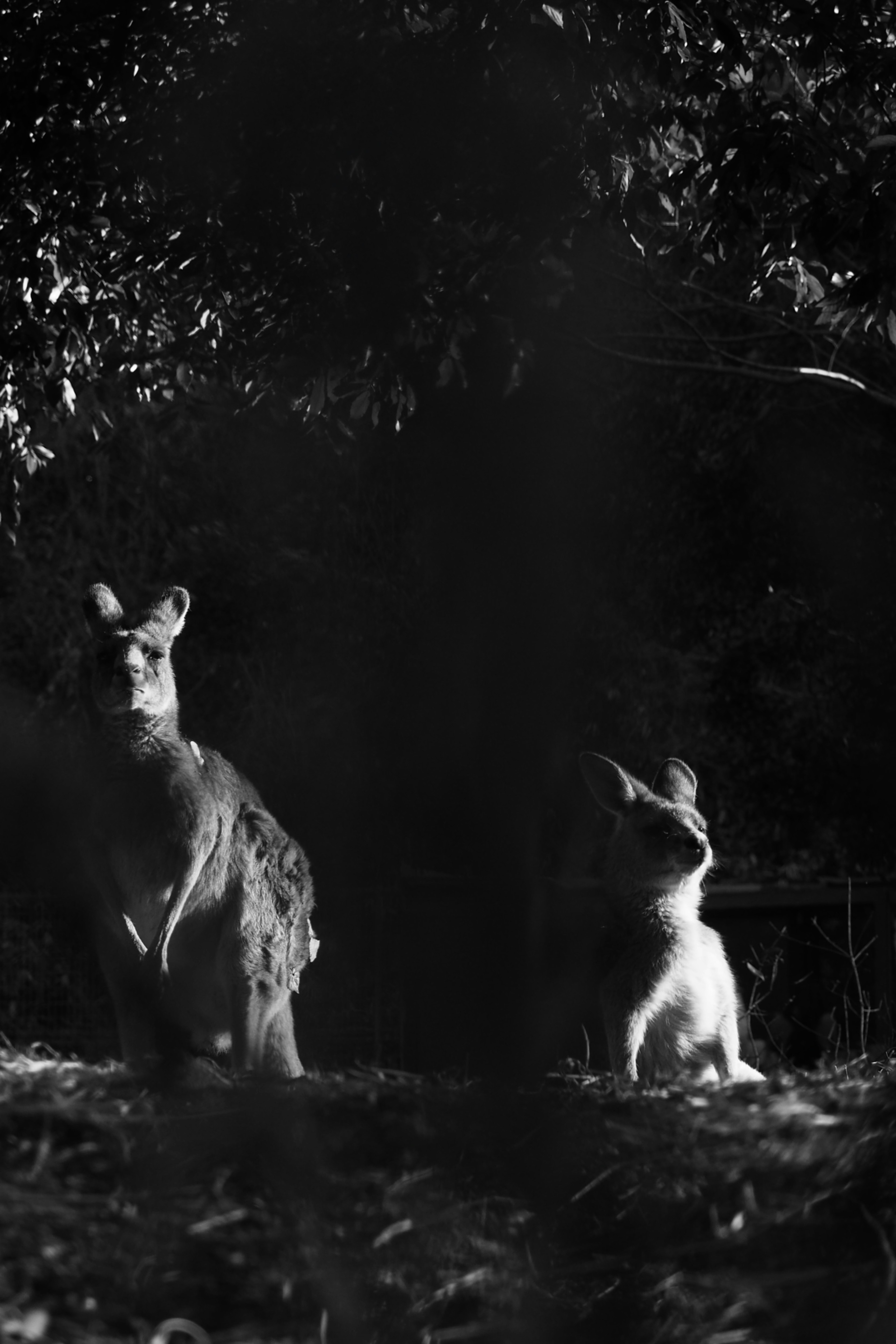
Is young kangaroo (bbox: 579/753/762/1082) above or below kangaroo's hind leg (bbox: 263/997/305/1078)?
below

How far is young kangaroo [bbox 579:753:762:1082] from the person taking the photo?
5.74 meters

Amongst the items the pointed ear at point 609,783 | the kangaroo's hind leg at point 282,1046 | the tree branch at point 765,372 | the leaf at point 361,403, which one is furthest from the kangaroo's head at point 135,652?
the tree branch at point 765,372

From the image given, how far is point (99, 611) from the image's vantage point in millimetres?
5969

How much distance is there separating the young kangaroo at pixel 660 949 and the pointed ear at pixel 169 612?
172cm

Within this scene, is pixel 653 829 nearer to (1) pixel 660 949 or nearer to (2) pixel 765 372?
(1) pixel 660 949

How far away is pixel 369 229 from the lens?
6.94 meters

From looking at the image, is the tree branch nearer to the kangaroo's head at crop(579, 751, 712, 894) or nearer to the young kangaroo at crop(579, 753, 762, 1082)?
the kangaroo's head at crop(579, 751, 712, 894)

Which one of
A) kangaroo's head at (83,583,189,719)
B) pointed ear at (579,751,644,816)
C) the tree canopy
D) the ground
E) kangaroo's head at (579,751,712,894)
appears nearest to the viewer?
the ground

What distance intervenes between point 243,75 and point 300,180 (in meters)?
0.47

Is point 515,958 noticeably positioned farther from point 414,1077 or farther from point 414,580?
point 414,1077

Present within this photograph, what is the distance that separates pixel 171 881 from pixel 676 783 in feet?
7.29

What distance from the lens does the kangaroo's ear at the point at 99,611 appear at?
5.96 meters

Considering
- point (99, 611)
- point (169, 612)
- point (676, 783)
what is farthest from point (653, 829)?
point (99, 611)

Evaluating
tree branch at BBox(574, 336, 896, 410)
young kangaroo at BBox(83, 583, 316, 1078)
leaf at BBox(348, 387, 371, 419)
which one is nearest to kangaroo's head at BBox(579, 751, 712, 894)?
young kangaroo at BBox(83, 583, 316, 1078)
